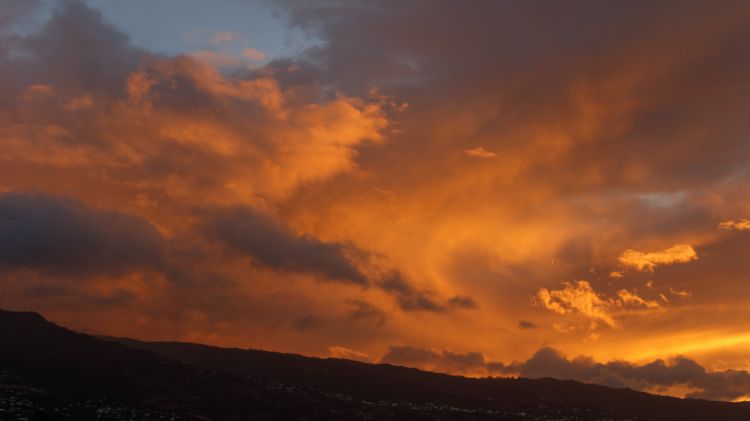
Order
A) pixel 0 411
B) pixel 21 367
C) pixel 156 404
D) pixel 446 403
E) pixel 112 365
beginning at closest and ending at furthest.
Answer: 1. pixel 0 411
2. pixel 156 404
3. pixel 21 367
4. pixel 112 365
5. pixel 446 403

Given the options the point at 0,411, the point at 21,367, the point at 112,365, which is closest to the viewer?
the point at 0,411

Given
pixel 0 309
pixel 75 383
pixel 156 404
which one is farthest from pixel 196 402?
pixel 0 309

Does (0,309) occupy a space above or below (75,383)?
above

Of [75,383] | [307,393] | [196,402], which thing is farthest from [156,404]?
[307,393]

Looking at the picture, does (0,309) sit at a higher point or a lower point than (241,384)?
higher

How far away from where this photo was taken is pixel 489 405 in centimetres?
18988

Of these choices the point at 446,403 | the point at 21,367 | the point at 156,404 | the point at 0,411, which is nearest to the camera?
the point at 0,411

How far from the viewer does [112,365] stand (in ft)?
505

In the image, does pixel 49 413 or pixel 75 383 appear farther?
pixel 75 383

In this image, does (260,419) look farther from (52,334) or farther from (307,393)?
(52,334)

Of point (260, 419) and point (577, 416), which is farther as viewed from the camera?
point (577, 416)

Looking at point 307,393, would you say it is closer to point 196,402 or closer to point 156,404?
point 196,402

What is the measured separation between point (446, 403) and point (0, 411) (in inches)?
4668

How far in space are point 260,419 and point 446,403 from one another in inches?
2891
